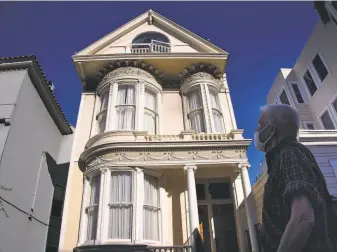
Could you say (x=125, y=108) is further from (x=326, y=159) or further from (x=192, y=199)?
(x=326, y=159)

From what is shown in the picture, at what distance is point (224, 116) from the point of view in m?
11.4

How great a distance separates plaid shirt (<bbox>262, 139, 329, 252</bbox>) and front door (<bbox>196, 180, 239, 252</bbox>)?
812 cm

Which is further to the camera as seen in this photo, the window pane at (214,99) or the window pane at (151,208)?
the window pane at (214,99)

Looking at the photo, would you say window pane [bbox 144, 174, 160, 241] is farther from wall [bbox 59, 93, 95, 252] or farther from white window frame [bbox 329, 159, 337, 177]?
white window frame [bbox 329, 159, 337, 177]

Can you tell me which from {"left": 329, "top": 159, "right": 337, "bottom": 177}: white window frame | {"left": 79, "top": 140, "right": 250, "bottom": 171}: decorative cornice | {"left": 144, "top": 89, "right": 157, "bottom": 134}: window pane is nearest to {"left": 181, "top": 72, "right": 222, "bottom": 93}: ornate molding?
{"left": 144, "top": 89, "right": 157, "bottom": 134}: window pane

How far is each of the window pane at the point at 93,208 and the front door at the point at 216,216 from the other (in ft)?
12.2

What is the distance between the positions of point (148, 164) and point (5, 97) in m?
5.21

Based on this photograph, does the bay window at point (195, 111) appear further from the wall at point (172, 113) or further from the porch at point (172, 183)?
the porch at point (172, 183)

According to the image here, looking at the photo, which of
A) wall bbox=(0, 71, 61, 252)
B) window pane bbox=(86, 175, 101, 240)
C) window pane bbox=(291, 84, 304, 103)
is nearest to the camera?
wall bbox=(0, 71, 61, 252)

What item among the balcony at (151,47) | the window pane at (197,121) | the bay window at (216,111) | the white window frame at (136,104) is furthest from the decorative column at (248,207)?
→ the balcony at (151,47)

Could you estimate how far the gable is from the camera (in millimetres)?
13133

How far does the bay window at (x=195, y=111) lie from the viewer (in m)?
10.7

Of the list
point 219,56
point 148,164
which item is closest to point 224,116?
point 219,56

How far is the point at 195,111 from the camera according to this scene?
11.1 m
